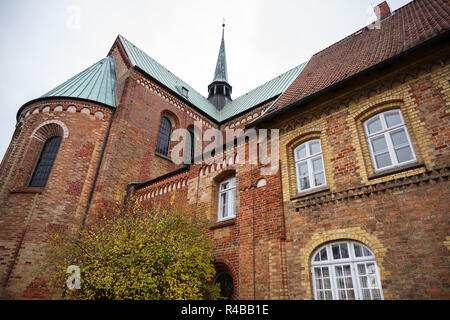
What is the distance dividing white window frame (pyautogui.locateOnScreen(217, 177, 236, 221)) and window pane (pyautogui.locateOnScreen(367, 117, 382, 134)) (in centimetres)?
475

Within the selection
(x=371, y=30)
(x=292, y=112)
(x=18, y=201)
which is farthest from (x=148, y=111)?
(x=371, y=30)

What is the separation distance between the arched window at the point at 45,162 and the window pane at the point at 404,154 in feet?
47.4

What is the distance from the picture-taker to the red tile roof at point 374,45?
7.81 m

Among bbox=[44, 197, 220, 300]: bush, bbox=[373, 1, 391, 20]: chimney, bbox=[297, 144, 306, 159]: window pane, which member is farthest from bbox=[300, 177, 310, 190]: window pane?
bbox=[373, 1, 391, 20]: chimney

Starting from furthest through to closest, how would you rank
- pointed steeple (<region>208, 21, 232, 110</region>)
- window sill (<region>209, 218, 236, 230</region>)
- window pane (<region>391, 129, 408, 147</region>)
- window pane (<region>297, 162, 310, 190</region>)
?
pointed steeple (<region>208, 21, 232, 110</region>) < window sill (<region>209, 218, 236, 230</region>) < window pane (<region>297, 162, 310, 190</region>) < window pane (<region>391, 129, 408, 147</region>)

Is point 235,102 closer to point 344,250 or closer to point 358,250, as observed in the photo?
point 344,250

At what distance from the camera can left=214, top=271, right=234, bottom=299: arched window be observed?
8523 mm

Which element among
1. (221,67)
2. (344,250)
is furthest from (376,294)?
(221,67)

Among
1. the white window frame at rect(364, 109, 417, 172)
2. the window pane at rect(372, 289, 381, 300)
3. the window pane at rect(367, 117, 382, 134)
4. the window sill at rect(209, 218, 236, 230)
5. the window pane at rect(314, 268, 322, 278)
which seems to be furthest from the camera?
→ the window sill at rect(209, 218, 236, 230)

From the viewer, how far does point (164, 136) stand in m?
18.4

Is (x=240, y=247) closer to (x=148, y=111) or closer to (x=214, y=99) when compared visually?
(x=148, y=111)

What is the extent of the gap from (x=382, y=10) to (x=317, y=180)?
10516mm

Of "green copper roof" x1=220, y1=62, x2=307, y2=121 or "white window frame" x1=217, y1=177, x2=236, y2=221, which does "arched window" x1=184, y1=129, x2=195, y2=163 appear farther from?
"white window frame" x1=217, y1=177, x2=236, y2=221

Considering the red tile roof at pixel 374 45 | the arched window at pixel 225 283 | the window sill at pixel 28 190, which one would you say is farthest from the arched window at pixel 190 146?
the arched window at pixel 225 283
